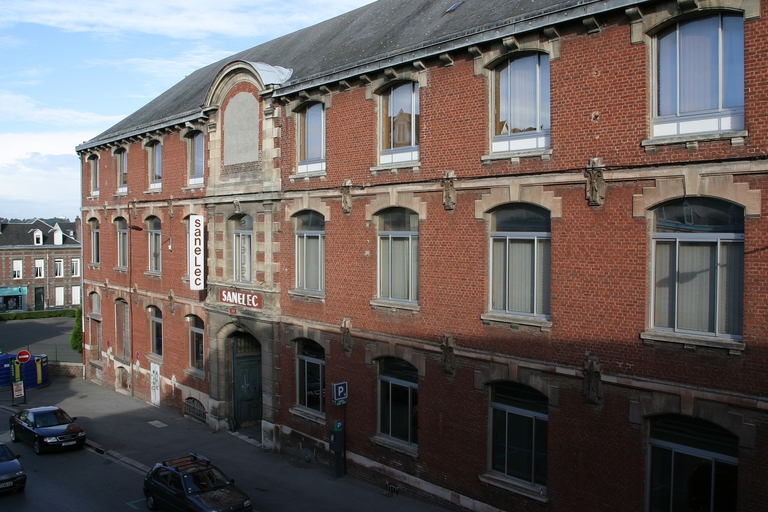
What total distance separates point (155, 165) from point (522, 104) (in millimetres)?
19072

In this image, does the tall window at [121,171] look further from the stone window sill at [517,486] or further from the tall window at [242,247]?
the stone window sill at [517,486]

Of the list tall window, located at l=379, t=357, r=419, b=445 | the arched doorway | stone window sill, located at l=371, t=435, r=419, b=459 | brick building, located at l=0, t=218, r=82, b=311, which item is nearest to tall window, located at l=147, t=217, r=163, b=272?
the arched doorway

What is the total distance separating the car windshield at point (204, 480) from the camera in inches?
620

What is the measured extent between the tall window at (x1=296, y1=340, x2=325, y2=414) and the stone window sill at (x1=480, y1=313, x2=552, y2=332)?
6857 mm

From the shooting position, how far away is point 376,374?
1812cm

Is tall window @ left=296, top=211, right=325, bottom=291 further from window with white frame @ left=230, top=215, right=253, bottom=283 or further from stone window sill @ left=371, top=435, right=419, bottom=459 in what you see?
stone window sill @ left=371, top=435, right=419, bottom=459

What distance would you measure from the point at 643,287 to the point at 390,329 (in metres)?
7.00

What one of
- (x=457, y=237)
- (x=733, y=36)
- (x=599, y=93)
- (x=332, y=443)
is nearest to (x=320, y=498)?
(x=332, y=443)

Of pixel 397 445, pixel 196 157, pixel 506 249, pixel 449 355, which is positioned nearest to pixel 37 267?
pixel 196 157

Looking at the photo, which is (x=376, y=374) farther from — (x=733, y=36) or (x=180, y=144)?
(x=180, y=144)

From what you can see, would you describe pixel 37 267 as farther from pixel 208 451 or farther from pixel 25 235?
pixel 208 451

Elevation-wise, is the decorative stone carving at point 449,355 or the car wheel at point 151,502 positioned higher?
the decorative stone carving at point 449,355

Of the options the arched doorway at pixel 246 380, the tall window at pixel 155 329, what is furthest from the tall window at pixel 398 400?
the tall window at pixel 155 329

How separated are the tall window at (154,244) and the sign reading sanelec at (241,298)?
20.5 ft
